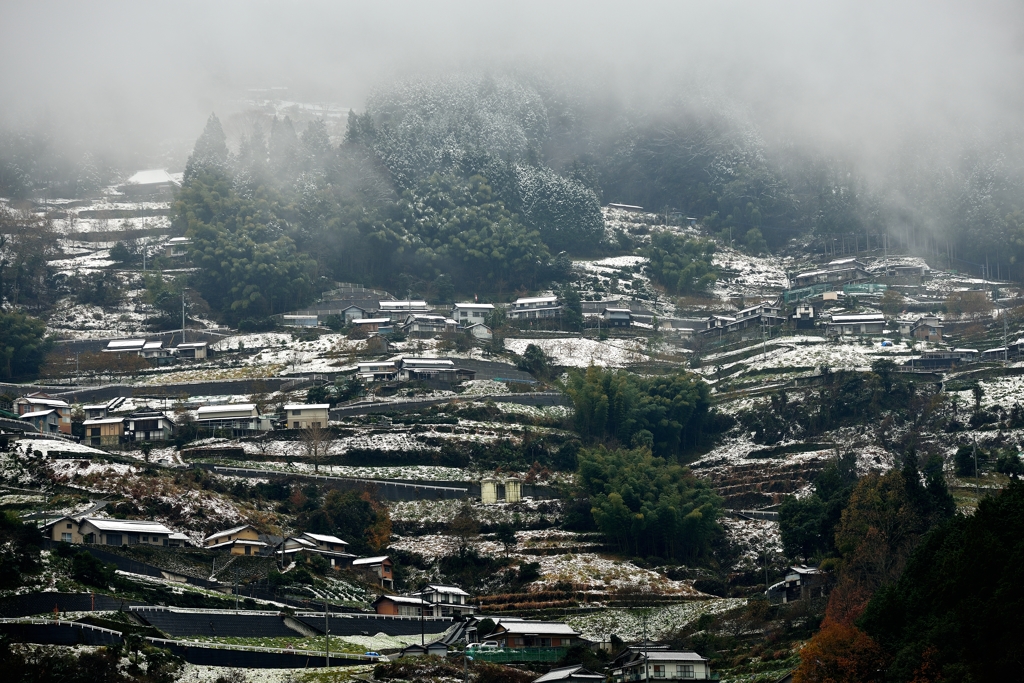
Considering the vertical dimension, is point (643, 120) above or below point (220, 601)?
above

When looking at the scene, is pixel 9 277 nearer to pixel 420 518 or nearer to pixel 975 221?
pixel 420 518

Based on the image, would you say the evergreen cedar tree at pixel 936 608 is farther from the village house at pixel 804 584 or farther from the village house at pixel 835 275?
the village house at pixel 835 275

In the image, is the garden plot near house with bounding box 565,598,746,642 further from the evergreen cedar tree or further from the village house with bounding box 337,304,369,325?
the village house with bounding box 337,304,369,325

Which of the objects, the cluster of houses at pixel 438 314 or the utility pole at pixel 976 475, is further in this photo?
the cluster of houses at pixel 438 314

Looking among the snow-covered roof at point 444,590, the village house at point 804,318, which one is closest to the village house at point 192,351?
the snow-covered roof at point 444,590

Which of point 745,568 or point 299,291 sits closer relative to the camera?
point 745,568

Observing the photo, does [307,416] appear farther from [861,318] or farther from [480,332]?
[861,318]

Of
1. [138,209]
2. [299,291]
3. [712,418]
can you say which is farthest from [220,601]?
[138,209]
